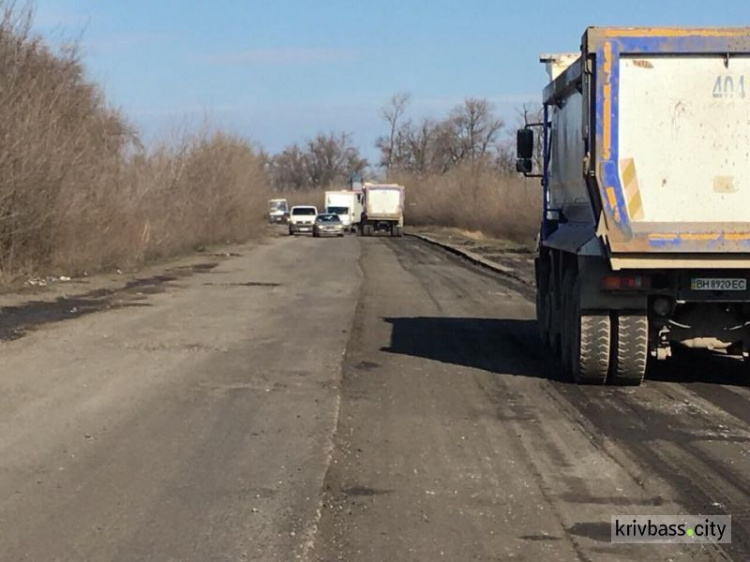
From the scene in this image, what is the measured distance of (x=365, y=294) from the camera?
21.9 m

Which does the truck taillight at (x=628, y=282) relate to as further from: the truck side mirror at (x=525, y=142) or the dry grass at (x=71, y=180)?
the dry grass at (x=71, y=180)

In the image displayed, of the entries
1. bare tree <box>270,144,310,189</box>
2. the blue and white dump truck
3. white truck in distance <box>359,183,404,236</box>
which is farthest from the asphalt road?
bare tree <box>270,144,310,189</box>

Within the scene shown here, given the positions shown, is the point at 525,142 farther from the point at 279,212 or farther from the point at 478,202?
the point at 279,212

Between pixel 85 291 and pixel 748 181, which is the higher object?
pixel 748 181

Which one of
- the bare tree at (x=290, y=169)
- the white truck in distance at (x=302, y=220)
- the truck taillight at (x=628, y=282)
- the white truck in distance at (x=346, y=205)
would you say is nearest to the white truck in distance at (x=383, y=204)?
the white truck in distance at (x=302, y=220)

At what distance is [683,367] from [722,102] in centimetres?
360

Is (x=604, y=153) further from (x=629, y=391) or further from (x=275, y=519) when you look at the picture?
(x=275, y=519)

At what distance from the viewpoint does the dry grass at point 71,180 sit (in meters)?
22.4

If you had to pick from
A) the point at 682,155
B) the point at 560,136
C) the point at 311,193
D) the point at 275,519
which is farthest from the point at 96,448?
the point at 311,193

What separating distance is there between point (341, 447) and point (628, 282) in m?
3.68

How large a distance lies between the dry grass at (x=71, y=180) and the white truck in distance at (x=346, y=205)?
3356 centimetres

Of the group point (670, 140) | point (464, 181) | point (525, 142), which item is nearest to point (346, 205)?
point (464, 181)

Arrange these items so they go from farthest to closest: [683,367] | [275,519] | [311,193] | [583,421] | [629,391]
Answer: [311,193], [683,367], [629,391], [583,421], [275,519]

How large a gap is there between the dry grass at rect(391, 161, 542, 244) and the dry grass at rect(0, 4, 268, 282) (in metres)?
17.4
